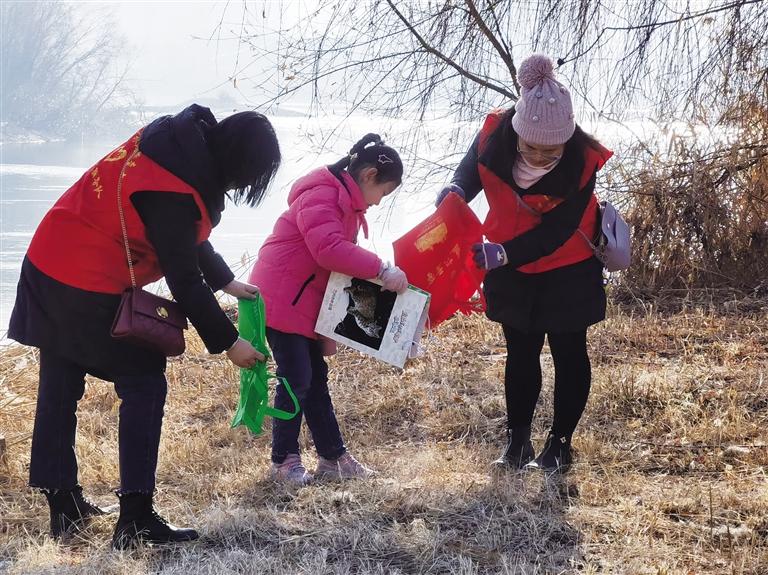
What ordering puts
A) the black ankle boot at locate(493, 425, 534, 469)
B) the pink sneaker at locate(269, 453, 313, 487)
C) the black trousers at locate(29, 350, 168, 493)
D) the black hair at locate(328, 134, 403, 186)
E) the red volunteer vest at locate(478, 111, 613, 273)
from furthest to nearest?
the black ankle boot at locate(493, 425, 534, 469) < the pink sneaker at locate(269, 453, 313, 487) < the black hair at locate(328, 134, 403, 186) < the red volunteer vest at locate(478, 111, 613, 273) < the black trousers at locate(29, 350, 168, 493)

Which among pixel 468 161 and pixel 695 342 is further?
pixel 695 342

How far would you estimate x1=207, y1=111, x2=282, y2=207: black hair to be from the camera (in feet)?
10.2

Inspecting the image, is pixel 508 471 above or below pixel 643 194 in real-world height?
below

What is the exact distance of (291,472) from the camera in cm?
396

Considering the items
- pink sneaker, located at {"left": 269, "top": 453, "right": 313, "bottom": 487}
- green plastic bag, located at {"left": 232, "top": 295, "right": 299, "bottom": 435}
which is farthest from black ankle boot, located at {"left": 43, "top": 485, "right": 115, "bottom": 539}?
pink sneaker, located at {"left": 269, "top": 453, "right": 313, "bottom": 487}

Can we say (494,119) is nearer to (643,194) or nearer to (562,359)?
(562,359)

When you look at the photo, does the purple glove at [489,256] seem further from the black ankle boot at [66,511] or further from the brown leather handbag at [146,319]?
the black ankle boot at [66,511]

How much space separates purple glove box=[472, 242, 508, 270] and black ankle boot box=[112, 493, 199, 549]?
56.8 inches

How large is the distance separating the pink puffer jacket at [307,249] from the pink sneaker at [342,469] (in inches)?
23.2

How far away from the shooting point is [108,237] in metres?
3.15

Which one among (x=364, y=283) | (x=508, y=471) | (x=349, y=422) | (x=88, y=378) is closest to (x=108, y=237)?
(x=364, y=283)

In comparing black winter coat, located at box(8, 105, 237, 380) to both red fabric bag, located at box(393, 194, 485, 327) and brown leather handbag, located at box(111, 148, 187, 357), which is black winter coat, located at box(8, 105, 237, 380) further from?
red fabric bag, located at box(393, 194, 485, 327)

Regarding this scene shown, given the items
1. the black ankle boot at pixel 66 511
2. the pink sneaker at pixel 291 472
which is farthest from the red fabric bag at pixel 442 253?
the black ankle boot at pixel 66 511

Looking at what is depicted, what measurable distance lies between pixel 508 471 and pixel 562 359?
0.51 metres
